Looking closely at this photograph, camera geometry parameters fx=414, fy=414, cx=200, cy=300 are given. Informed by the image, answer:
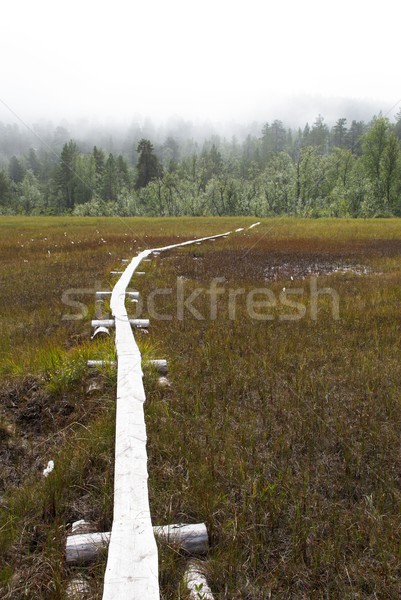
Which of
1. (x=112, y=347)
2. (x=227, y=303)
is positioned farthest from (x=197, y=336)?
(x=227, y=303)

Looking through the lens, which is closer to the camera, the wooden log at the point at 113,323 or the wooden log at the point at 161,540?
the wooden log at the point at 161,540

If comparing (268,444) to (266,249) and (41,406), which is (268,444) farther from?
(266,249)

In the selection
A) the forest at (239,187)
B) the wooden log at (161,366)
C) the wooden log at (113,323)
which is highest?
the forest at (239,187)

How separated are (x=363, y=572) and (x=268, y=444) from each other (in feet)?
3.81

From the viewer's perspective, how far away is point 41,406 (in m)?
3.81

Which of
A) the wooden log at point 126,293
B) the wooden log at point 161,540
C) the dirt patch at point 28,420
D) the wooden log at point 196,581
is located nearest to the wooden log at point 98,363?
the dirt patch at point 28,420

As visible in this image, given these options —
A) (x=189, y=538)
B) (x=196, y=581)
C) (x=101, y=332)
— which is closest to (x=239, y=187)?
(x=101, y=332)

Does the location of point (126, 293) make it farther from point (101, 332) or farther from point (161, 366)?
point (161, 366)

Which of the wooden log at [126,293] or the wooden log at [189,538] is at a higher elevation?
the wooden log at [126,293]

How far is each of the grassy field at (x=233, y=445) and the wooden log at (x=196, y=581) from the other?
5cm

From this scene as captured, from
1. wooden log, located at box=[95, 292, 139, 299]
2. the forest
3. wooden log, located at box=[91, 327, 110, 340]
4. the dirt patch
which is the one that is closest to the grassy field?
the dirt patch

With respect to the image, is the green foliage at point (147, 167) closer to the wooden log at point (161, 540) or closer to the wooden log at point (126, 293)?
the wooden log at point (126, 293)

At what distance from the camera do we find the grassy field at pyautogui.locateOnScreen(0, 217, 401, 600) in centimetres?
202

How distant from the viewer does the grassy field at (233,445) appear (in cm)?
202
